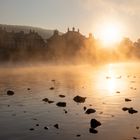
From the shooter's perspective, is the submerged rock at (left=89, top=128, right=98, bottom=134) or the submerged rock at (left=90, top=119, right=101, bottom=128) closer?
the submerged rock at (left=89, top=128, right=98, bottom=134)

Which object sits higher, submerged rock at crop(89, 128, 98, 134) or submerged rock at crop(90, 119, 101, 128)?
submerged rock at crop(90, 119, 101, 128)

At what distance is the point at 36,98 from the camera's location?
83125 mm

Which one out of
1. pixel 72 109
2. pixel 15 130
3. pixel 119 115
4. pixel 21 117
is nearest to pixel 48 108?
pixel 72 109

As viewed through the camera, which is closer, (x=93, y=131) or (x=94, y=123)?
(x=93, y=131)

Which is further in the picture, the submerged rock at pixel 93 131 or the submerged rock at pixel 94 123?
the submerged rock at pixel 94 123

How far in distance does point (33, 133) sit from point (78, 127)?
23.1ft

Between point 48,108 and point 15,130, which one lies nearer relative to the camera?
point 15,130

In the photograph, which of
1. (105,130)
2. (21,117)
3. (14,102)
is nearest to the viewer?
(105,130)

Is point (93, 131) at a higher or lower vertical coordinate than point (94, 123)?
lower

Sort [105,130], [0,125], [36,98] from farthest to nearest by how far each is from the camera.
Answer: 1. [36,98]
2. [0,125]
3. [105,130]

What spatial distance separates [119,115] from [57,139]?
18.2m

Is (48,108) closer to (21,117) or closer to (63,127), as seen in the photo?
(21,117)

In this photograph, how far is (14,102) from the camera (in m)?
75.6

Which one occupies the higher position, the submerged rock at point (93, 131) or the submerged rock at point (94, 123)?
the submerged rock at point (94, 123)
